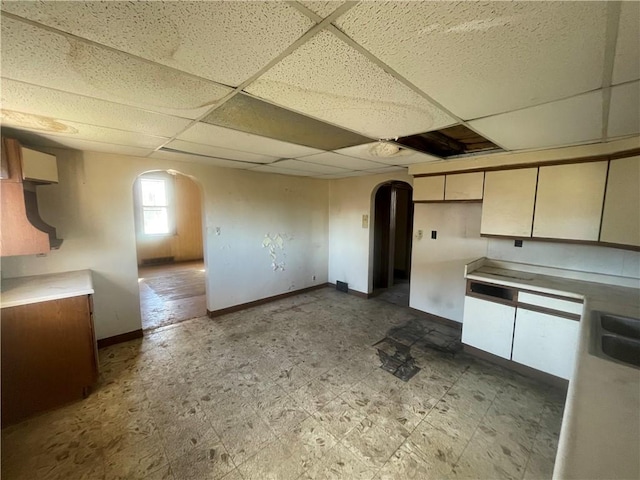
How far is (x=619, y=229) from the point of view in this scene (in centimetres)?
211

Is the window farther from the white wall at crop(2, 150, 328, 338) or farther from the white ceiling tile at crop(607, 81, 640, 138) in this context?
the white ceiling tile at crop(607, 81, 640, 138)

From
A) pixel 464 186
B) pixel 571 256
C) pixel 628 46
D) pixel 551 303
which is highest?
pixel 628 46

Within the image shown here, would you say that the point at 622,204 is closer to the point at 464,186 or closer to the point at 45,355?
the point at 464,186

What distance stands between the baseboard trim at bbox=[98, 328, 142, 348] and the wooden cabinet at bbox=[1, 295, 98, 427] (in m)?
0.91

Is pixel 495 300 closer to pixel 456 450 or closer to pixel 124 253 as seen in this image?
pixel 456 450

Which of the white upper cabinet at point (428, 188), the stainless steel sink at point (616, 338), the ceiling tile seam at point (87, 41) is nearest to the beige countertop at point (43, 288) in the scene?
the ceiling tile seam at point (87, 41)

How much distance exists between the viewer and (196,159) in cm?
322

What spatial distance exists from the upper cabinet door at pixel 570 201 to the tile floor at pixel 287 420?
152 cm

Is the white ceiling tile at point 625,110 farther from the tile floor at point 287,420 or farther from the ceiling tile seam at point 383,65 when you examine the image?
the tile floor at point 287,420

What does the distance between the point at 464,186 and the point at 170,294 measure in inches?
217

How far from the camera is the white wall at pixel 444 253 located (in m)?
3.43

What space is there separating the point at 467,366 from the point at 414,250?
178 cm

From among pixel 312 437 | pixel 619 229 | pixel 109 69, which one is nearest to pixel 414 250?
pixel 619 229

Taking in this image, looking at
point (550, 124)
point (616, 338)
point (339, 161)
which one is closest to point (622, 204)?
point (550, 124)
